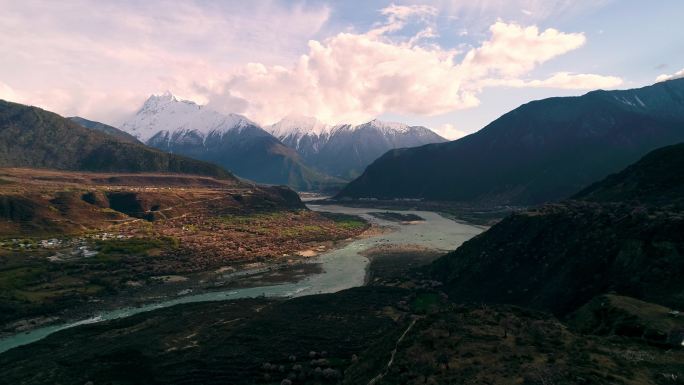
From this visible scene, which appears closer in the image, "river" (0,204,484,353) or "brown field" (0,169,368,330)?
"river" (0,204,484,353)

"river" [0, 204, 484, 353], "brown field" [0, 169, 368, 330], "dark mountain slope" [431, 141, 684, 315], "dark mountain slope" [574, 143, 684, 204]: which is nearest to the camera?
"dark mountain slope" [431, 141, 684, 315]

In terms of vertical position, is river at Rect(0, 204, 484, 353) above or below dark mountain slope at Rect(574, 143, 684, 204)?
below

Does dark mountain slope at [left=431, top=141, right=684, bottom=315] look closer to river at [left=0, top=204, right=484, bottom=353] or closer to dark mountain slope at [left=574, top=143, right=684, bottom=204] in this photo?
dark mountain slope at [left=574, top=143, right=684, bottom=204]

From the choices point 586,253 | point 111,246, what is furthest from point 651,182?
point 111,246

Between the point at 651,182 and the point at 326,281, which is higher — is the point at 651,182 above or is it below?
above

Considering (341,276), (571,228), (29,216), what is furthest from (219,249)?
(571,228)

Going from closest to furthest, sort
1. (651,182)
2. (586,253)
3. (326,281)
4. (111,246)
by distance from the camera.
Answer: (586,253), (651,182), (326,281), (111,246)

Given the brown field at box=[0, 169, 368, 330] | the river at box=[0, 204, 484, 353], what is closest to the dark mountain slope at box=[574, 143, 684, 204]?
the river at box=[0, 204, 484, 353]

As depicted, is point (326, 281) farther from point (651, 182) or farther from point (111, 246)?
point (651, 182)

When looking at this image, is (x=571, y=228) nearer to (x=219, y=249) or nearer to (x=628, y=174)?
(x=628, y=174)
